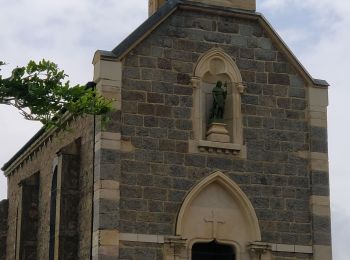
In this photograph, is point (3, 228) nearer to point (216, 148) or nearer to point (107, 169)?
point (107, 169)

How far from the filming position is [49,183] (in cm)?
2909

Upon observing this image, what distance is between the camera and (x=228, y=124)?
2645 cm

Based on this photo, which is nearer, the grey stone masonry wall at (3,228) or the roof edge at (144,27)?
the roof edge at (144,27)

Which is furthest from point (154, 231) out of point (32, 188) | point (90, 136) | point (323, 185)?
point (32, 188)

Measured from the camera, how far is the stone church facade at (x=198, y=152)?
24922mm

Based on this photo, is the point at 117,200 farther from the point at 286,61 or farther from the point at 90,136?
the point at 286,61

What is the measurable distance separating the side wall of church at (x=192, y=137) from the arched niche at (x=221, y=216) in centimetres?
22

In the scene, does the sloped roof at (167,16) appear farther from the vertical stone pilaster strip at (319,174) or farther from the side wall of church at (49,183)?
the side wall of church at (49,183)

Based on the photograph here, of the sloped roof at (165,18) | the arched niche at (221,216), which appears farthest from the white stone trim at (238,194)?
the sloped roof at (165,18)

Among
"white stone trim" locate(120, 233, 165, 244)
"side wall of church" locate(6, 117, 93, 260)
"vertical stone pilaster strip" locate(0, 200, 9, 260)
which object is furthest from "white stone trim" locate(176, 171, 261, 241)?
"vertical stone pilaster strip" locate(0, 200, 9, 260)

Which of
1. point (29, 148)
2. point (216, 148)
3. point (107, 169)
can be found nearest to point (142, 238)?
point (107, 169)

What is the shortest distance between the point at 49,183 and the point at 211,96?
5526 mm

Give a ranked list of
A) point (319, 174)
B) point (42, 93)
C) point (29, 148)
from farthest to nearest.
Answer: point (29, 148) < point (319, 174) < point (42, 93)

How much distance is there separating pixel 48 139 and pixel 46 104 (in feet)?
39.2
